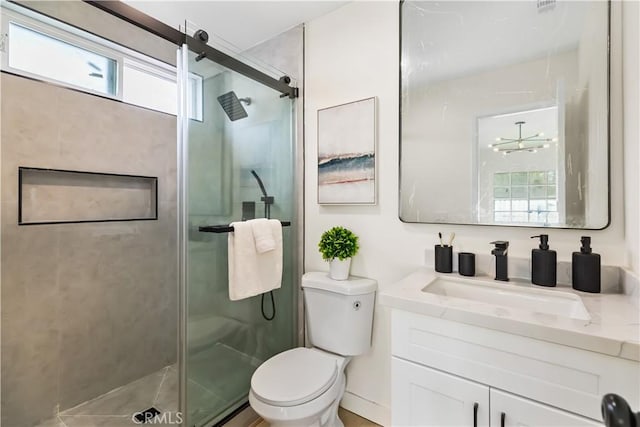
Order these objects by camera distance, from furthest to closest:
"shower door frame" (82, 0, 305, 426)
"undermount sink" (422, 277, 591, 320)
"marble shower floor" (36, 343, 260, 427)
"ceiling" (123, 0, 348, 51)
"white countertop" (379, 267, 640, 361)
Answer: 1. "ceiling" (123, 0, 348, 51)
2. "marble shower floor" (36, 343, 260, 427)
3. "shower door frame" (82, 0, 305, 426)
4. "undermount sink" (422, 277, 591, 320)
5. "white countertop" (379, 267, 640, 361)

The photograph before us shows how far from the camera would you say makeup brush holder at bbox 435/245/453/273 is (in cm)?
134

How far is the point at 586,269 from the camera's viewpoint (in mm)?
1034

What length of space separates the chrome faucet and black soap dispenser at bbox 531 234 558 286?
9 cm

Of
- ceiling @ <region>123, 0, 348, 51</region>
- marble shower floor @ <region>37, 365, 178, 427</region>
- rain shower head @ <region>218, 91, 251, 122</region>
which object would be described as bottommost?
marble shower floor @ <region>37, 365, 178, 427</region>

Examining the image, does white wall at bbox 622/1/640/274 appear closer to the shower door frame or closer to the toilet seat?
the toilet seat

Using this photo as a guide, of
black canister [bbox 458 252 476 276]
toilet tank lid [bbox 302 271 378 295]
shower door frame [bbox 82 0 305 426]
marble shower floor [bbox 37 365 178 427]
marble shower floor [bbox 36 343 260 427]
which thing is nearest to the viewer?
shower door frame [bbox 82 0 305 426]

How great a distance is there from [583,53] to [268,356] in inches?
83.6

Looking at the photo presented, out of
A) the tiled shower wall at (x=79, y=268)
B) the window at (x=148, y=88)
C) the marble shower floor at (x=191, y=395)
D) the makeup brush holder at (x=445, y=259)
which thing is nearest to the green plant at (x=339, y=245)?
the makeup brush holder at (x=445, y=259)

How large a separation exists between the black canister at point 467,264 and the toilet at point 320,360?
0.47 metres

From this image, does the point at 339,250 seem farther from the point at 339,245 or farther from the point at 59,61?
the point at 59,61

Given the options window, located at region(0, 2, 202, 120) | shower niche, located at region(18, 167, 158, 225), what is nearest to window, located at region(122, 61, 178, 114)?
window, located at region(0, 2, 202, 120)

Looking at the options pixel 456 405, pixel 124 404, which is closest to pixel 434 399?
pixel 456 405

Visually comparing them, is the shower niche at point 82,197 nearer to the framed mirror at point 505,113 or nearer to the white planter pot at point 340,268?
the white planter pot at point 340,268

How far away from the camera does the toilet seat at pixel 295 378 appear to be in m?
1.20
